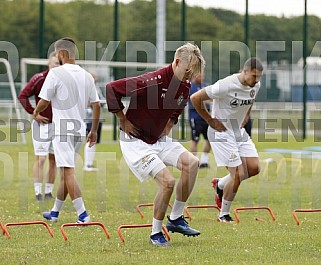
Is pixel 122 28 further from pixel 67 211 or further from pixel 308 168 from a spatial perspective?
pixel 67 211

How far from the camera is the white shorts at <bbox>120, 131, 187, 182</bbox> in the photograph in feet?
25.8

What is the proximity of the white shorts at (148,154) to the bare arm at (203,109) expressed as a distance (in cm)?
143

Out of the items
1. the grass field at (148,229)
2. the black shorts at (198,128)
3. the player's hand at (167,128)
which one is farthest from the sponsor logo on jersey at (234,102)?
the black shorts at (198,128)

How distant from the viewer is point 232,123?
10055 mm

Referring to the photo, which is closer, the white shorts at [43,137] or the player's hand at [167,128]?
the player's hand at [167,128]

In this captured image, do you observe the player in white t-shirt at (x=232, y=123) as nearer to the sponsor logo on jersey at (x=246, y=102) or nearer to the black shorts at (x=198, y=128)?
the sponsor logo on jersey at (x=246, y=102)

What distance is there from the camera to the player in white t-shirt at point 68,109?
9.49 meters

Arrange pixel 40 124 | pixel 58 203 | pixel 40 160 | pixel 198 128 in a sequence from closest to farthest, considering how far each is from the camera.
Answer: pixel 58 203 < pixel 40 124 < pixel 40 160 < pixel 198 128

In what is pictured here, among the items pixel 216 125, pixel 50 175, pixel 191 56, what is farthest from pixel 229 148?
pixel 50 175

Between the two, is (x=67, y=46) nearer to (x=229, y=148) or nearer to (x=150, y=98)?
(x=150, y=98)

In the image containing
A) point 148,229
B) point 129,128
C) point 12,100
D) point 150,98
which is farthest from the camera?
point 12,100

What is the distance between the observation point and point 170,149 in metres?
8.12

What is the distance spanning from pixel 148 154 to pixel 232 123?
2.39 meters

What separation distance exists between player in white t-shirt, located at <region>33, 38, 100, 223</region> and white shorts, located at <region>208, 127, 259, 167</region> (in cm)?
157
